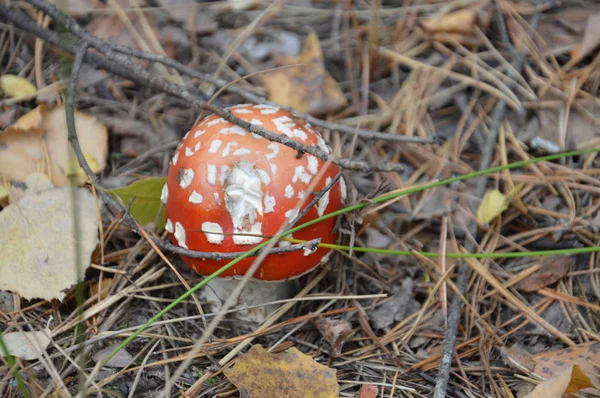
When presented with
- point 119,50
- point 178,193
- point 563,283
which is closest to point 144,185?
point 178,193

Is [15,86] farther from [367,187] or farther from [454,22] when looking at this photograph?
[454,22]

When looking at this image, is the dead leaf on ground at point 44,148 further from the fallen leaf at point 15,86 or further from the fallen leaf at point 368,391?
the fallen leaf at point 368,391

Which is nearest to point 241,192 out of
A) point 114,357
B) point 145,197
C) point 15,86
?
point 145,197

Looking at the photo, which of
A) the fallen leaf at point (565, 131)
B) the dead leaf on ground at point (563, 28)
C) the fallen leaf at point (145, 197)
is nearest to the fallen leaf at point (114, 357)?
the fallen leaf at point (145, 197)

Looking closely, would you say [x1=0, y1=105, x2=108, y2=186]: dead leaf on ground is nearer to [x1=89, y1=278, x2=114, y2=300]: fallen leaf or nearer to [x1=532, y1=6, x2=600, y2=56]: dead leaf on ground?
[x1=89, y1=278, x2=114, y2=300]: fallen leaf

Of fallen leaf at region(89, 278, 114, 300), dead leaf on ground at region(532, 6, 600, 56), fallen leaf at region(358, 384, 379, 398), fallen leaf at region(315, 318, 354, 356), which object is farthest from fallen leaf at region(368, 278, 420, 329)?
dead leaf on ground at region(532, 6, 600, 56)
